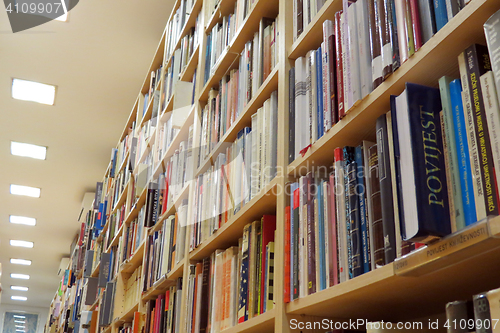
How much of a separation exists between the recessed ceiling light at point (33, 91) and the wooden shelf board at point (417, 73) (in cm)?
405

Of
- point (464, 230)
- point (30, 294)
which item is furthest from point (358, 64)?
point (30, 294)

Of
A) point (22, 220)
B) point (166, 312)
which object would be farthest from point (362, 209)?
point (22, 220)

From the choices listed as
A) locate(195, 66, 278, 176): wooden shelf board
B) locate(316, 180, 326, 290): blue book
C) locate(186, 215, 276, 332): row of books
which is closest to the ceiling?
locate(195, 66, 278, 176): wooden shelf board

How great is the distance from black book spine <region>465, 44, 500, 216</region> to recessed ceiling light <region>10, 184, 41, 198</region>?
21.9 ft

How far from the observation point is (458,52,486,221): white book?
66 cm

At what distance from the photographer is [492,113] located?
2.17ft

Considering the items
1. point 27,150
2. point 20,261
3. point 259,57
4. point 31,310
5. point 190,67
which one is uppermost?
point 27,150

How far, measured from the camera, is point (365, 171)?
0.91 m

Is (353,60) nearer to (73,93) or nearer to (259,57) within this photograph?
(259,57)

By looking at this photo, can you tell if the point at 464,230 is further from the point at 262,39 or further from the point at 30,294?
the point at 30,294

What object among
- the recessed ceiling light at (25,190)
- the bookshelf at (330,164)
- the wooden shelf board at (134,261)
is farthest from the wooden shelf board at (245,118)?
the recessed ceiling light at (25,190)

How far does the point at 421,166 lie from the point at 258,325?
663 millimetres

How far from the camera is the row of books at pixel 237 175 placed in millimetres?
1378

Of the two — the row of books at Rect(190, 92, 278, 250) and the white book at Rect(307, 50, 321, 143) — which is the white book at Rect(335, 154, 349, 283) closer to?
the white book at Rect(307, 50, 321, 143)
